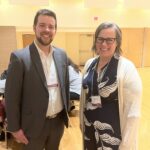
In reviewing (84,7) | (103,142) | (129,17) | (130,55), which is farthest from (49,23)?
(130,55)

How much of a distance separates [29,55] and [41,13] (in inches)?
13.5

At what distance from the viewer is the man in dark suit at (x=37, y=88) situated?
1.62 m

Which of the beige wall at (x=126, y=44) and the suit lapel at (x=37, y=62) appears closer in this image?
the suit lapel at (x=37, y=62)

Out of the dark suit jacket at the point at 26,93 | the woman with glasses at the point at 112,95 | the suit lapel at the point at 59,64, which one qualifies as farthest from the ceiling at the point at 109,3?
the woman with glasses at the point at 112,95

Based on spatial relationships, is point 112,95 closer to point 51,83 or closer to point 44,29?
point 51,83

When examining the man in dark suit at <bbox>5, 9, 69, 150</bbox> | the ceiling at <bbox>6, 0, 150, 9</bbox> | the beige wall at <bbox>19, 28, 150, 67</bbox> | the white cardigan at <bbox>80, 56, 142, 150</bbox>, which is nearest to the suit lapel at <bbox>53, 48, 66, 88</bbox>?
the man in dark suit at <bbox>5, 9, 69, 150</bbox>

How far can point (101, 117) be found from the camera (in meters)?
1.65

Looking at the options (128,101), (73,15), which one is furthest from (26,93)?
(73,15)

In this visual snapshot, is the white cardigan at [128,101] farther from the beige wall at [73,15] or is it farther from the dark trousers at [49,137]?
the beige wall at [73,15]

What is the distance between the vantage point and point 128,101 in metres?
1.55

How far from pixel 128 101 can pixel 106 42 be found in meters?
0.46

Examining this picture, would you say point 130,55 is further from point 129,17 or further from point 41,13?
point 41,13

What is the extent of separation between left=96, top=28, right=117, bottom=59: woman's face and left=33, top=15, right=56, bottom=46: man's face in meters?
0.38

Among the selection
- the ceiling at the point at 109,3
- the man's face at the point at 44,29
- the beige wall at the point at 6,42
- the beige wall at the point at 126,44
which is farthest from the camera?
the beige wall at the point at 126,44
